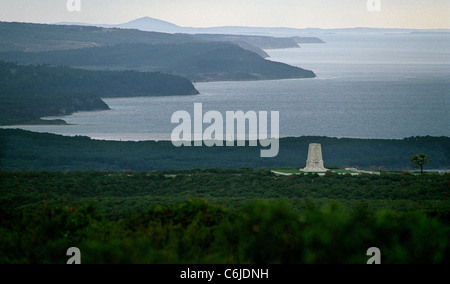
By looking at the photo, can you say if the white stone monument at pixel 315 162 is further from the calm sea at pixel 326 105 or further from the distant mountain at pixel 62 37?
the distant mountain at pixel 62 37

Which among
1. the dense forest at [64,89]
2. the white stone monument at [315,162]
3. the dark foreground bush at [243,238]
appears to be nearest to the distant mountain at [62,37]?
the dense forest at [64,89]

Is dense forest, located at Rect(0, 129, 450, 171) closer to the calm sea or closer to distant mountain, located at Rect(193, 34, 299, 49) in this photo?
the calm sea

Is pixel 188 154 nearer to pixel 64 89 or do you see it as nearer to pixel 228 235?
pixel 228 235

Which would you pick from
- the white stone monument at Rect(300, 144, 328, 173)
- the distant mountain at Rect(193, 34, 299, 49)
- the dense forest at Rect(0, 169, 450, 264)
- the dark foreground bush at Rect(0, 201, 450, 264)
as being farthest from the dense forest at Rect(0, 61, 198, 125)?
the distant mountain at Rect(193, 34, 299, 49)

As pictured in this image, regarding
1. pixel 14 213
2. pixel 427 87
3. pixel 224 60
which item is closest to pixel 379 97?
pixel 427 87
